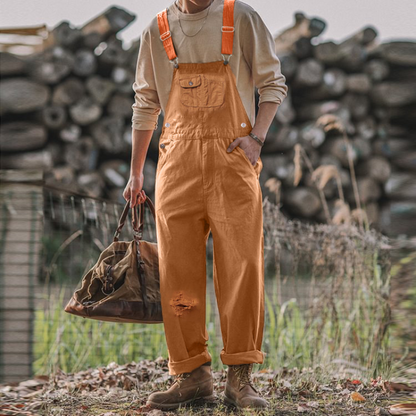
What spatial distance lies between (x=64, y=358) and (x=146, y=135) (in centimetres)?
139

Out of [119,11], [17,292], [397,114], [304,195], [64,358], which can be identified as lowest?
[64,358]

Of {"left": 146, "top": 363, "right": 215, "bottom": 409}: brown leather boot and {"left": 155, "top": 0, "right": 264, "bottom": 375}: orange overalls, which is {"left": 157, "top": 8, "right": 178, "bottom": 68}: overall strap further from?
{"left": 146, "top": 363, "right": 215, "bottom": 409}: brown leather boot

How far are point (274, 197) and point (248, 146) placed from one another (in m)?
2.09

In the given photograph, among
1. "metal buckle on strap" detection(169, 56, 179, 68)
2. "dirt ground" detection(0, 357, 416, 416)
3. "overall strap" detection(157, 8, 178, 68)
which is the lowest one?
"dirt ground" detection(0, 357, 416, 416)

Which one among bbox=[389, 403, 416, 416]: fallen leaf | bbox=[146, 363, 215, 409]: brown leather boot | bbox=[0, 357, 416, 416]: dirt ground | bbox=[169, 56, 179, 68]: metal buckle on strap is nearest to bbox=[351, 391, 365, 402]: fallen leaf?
bbox=[0, 357, 416, 416]: dirt ground

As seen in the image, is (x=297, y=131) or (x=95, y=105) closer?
(x=95, y=105)

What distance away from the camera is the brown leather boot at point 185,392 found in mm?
1836

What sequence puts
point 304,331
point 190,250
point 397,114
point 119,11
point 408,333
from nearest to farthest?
point 190,250
point 408,333
point 304,331
point 119,11
point 397,114

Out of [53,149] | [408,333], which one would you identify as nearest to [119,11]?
[53,149]

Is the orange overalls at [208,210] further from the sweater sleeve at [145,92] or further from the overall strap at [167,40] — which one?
the sweater sleeve at [145,92]

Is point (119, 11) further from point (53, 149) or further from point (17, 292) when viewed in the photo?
point (17, 292)

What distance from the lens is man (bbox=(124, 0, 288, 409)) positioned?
1.74 m

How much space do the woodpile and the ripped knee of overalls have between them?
140 centimetres

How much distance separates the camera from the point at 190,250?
5.97 feet
